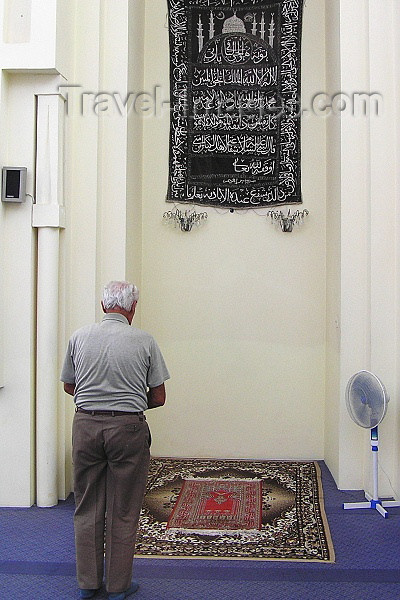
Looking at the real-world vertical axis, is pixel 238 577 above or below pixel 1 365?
below

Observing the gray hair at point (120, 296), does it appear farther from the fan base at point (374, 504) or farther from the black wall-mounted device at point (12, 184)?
the fan base at point (374, 504)

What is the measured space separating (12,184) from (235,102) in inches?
97.8

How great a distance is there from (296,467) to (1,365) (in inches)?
103

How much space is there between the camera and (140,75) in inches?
253

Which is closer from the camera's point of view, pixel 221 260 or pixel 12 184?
pixel 12 184

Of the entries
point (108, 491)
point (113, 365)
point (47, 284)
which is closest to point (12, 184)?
point (47, 284)

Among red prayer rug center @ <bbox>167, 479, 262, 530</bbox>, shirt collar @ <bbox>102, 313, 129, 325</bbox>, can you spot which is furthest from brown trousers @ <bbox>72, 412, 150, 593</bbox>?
red prayer rug center @ <bbox>167, 479, 262, 530</bbox>

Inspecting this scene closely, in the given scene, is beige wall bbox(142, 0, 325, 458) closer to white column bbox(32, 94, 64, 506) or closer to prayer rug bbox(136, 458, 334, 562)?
prayer rug bbox(136, 458, 334, 562)

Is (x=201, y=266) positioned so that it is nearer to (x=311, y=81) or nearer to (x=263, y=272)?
(x=263, y=272)

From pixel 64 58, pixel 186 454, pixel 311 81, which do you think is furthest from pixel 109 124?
pixel 186 454

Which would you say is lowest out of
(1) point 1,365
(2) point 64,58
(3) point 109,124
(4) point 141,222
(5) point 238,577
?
(5) point 238,577

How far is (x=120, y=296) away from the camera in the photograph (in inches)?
142

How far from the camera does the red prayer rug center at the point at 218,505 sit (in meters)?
4.59

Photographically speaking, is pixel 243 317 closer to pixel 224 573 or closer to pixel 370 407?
pixel 370 407
